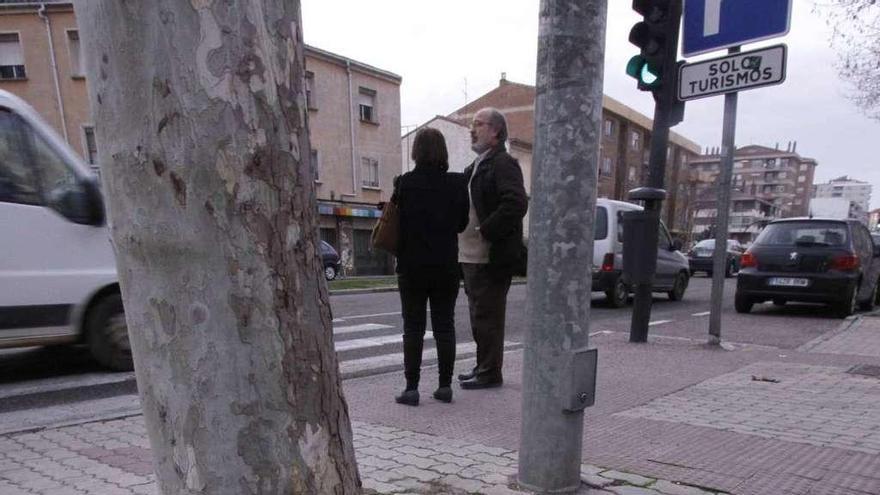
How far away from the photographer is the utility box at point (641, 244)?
19.7ft

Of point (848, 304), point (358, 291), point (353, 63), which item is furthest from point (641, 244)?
point (353, 63)

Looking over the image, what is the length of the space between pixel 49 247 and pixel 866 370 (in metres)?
7.34

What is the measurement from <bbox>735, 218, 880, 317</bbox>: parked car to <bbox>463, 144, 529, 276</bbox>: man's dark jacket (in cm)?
697

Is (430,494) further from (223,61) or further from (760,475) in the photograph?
(223,61)

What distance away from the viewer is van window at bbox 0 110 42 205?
4.79 metres

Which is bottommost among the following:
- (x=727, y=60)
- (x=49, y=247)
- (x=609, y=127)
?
(x=49, y=247)

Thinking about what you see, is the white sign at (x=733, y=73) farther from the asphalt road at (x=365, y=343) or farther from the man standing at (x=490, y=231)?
the asphalt road at (x=365, y=343)

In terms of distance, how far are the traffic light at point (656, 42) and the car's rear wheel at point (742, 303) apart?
529 cm

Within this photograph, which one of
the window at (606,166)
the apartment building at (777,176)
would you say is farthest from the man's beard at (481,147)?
the apartment building at (777,176)

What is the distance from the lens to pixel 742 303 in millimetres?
10055

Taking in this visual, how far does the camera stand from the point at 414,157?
154 inches

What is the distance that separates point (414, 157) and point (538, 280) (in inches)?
66.9

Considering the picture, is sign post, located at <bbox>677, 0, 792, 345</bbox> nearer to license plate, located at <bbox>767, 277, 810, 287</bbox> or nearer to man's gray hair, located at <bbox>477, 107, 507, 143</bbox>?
man's gray hair, located at <bbox>477, 107, 507, 143</bbox>

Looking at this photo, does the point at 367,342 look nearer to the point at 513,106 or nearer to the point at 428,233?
the point at 428,233
